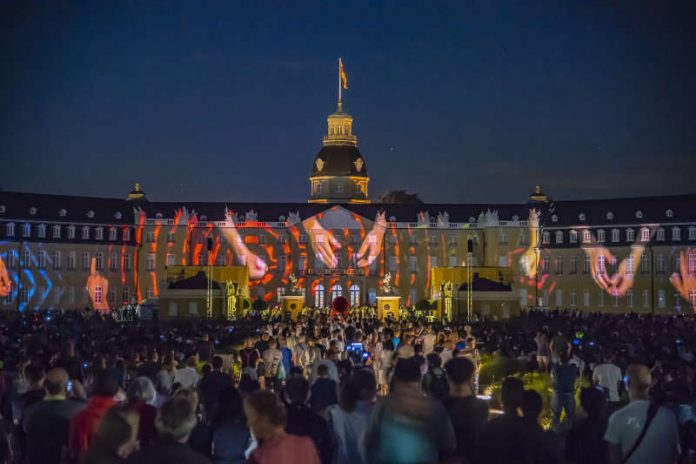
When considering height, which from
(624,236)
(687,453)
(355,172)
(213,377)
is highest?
(355,172)

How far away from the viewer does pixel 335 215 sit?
371 ft

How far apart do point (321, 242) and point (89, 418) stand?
102 m

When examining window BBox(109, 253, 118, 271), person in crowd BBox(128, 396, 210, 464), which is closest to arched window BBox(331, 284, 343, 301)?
window BBox(109, 253, 118, 271)

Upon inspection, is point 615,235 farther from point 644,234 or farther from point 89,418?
point 89,418

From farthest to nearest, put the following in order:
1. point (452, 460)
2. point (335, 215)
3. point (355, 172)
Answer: point (355, 172) → point (335, 215) → point (452, 460)

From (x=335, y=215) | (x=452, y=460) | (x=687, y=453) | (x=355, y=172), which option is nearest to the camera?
(x=452, y=460)

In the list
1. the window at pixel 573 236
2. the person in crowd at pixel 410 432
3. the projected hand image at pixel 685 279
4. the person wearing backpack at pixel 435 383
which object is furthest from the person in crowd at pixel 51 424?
the window at pixel 573 236

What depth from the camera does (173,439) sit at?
Result: 28.3 ft

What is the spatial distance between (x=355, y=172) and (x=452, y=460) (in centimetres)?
12027

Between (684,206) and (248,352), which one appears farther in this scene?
(684,206)

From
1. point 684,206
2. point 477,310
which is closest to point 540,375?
point 477,310

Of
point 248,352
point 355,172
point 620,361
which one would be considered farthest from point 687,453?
point 355,172

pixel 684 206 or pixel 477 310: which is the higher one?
pixel 684 206

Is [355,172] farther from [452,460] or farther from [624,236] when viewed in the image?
[452,460]
